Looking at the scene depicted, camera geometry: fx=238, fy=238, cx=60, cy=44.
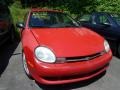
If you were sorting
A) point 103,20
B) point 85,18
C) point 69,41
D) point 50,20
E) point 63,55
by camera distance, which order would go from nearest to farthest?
point 63,55 < point 69,41 < point 50,20 < point 103,20 < point 85,18

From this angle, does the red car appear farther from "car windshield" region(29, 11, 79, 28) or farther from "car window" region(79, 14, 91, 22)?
"car window" region(79, 14, 91, 22)

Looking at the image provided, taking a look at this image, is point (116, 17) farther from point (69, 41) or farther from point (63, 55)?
point (63, 55)

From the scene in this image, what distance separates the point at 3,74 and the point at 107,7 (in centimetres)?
1154

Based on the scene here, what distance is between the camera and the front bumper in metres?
4.21

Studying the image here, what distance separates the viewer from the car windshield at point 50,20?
5.81 m

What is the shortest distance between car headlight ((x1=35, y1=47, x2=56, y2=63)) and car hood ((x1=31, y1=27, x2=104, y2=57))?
0.09 meters

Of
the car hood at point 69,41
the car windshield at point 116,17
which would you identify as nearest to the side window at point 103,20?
the car windshield at point 116,17

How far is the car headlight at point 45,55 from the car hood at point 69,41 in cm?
9

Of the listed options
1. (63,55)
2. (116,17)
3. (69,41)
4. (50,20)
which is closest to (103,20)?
(116,17)

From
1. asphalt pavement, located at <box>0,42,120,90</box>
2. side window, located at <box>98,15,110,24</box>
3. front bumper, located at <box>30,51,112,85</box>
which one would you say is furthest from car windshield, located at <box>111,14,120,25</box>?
front bumper, located at <box>30,51,112,85</box>

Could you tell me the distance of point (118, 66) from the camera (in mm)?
6105

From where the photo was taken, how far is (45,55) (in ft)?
14.2

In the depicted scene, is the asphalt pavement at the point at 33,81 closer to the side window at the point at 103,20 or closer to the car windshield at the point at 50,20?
the car windshield at the point at 50,20

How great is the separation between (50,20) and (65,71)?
213cm
